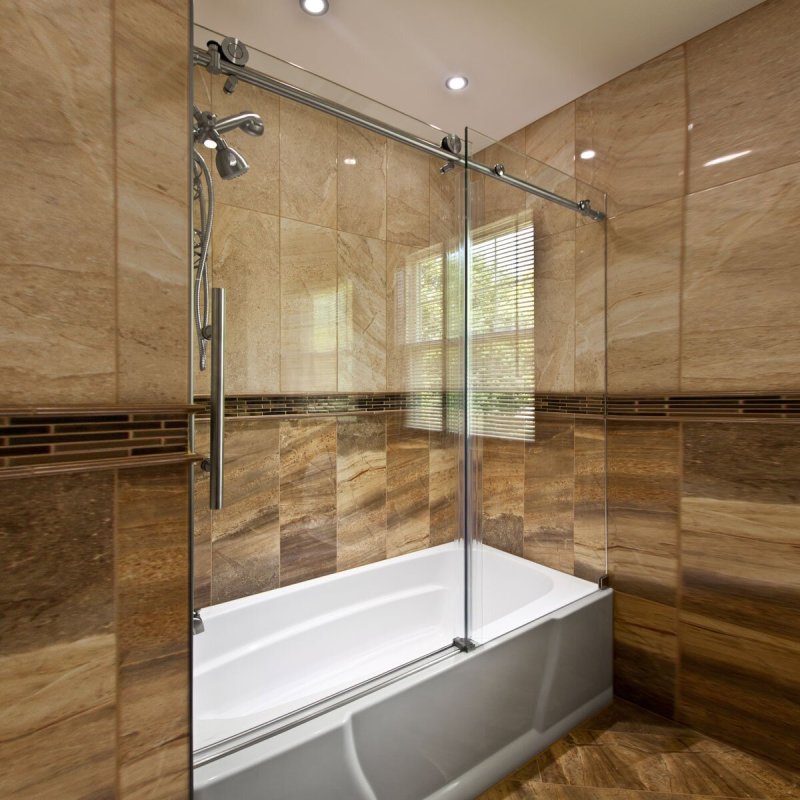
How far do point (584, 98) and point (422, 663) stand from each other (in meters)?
2.40

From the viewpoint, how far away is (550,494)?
79.8 inches

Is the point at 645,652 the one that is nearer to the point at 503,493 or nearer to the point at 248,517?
the point at 503,493

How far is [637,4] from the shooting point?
5.41 feet

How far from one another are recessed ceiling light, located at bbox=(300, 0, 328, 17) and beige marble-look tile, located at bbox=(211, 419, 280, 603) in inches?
57.5

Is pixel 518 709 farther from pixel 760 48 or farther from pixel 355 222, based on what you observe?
pixel 760 48

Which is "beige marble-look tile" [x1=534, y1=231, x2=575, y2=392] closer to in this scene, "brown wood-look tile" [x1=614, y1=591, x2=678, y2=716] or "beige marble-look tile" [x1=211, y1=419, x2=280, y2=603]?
"brown wood-look tile" [x1=614, y1=591, x2=678, y2=716]

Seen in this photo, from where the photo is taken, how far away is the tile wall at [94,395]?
2.69 ft

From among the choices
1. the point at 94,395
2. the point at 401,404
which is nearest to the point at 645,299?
the point at 401,404

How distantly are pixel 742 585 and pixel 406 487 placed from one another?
1317mm

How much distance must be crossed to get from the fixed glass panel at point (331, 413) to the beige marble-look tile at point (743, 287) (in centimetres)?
93

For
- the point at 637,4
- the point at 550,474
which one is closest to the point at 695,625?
the point at 550,474

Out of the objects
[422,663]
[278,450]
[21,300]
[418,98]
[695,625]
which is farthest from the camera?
[418,98]

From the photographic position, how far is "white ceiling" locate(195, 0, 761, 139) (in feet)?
5.41

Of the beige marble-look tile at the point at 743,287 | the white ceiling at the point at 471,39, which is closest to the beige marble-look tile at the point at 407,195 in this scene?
the white ceiling at the point at 471,39
